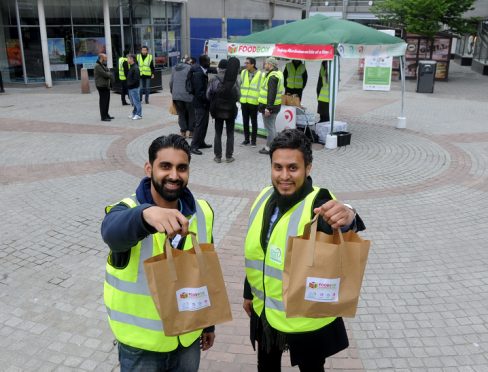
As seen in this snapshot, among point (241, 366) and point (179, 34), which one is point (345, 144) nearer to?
point (241, 366)

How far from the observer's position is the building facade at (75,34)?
63.6ft

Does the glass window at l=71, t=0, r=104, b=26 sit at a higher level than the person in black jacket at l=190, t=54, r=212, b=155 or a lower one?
higher

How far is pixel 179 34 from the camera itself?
26797 mm

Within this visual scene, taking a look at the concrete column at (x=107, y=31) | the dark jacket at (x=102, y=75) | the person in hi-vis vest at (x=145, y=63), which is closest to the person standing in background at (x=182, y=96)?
the dark jacket at (x=102, y=75)

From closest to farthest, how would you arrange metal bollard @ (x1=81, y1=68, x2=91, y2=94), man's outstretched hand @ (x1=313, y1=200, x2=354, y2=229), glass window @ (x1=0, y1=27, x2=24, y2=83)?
man's outstretched hand @ (x1=313, y1=200, x2=354, y2=229)
metal bollard @ (x1=81, y1=68, x2=91, y2=94)
glass window @ (x1=0, y1=27, x2=24, y2=83)

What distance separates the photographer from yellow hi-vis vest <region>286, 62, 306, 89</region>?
12078mm

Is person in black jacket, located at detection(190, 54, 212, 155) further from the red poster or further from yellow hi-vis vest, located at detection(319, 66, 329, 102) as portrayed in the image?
yellow hi-vis vest, located at detection(319, 66, 329, 102)

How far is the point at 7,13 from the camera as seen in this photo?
63.4 ft

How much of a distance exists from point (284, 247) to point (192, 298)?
0.60 m

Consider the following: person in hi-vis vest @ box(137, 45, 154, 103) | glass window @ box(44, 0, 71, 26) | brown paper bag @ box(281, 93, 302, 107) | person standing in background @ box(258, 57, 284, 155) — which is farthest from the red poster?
glass window @ box(44, 0, 71, 26)

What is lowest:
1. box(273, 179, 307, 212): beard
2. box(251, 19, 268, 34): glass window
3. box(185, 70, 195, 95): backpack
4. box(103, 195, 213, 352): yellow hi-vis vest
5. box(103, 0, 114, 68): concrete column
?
box(103, 195, 213, 352): yellow hi-vis vest

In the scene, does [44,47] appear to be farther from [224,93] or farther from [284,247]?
[284,247]

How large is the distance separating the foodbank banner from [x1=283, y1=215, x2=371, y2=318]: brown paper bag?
25.3 feet

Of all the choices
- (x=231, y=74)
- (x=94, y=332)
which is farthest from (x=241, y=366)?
(x=231, y=74)
